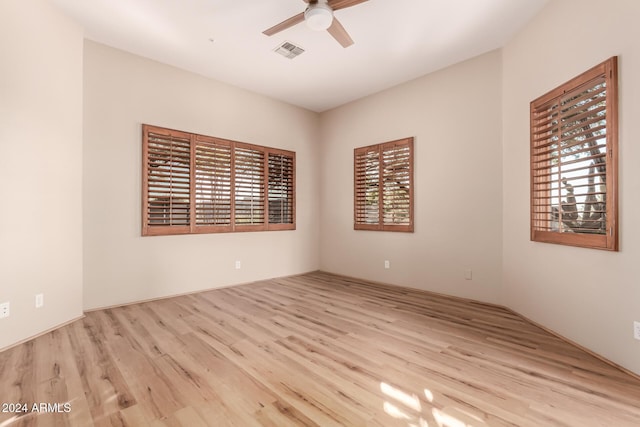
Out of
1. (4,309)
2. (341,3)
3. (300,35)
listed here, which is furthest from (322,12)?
(4,309)

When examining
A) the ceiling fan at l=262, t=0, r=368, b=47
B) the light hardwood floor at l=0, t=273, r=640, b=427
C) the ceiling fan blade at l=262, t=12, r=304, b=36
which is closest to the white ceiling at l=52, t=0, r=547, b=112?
the ceiling fan blade at l=262, t=12, r=304, b=36

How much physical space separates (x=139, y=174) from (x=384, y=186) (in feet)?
11.6

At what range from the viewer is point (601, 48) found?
244 centimetres

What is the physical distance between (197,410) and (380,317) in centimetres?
212

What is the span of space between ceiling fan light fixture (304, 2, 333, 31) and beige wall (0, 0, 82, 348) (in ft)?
8.39

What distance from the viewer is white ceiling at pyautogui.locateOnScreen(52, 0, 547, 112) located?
3.02m

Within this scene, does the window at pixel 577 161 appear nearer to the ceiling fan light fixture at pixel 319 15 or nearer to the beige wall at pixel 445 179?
the beige wall at pixel 445 179

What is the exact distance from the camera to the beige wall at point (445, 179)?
3.87 meters

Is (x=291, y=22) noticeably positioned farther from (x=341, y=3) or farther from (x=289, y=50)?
(x=289, y=50)

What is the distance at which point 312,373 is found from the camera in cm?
219

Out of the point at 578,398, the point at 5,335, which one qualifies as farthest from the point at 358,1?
the point at 5,335

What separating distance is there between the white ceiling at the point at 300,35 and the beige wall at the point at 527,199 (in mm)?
468

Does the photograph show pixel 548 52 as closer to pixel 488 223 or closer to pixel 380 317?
pixel 488 223

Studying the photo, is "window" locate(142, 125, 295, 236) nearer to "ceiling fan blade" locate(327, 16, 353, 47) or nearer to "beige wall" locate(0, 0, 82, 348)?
"beige wall" locate(0, 0, 82, 348)
